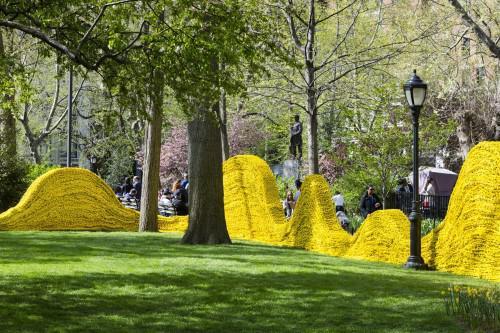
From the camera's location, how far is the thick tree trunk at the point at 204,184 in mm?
22219

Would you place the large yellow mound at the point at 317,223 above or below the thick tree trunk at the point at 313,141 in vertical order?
below

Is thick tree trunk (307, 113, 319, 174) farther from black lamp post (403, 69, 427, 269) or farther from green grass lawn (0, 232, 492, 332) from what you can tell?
black lamp post (403, 69, 427, 269)

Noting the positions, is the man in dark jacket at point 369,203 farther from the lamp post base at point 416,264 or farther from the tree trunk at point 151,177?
the lamp post base at point 416,264

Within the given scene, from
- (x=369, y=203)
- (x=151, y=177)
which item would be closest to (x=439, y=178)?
(x=369, y=203)

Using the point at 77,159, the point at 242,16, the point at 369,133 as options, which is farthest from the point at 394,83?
the point at 77,159

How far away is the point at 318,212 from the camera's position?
22219 mm

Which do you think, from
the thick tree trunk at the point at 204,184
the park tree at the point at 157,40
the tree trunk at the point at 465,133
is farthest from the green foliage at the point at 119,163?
the park tree at the point at 157,40

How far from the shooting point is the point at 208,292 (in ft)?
45.2

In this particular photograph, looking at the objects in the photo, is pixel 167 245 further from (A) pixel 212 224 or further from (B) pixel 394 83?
(B) pixel 394 83

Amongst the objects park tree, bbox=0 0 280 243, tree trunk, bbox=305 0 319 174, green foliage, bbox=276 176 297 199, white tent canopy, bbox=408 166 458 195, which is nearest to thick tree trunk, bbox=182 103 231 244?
tree trunk, bbox=305 0 319 174

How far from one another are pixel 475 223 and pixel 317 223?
20.4 ft

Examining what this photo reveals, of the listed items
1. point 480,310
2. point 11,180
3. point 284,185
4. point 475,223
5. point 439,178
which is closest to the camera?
point 480,310

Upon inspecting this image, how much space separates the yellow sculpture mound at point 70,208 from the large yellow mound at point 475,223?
12.5m

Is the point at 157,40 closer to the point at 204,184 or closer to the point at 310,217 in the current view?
the point at 204,184
